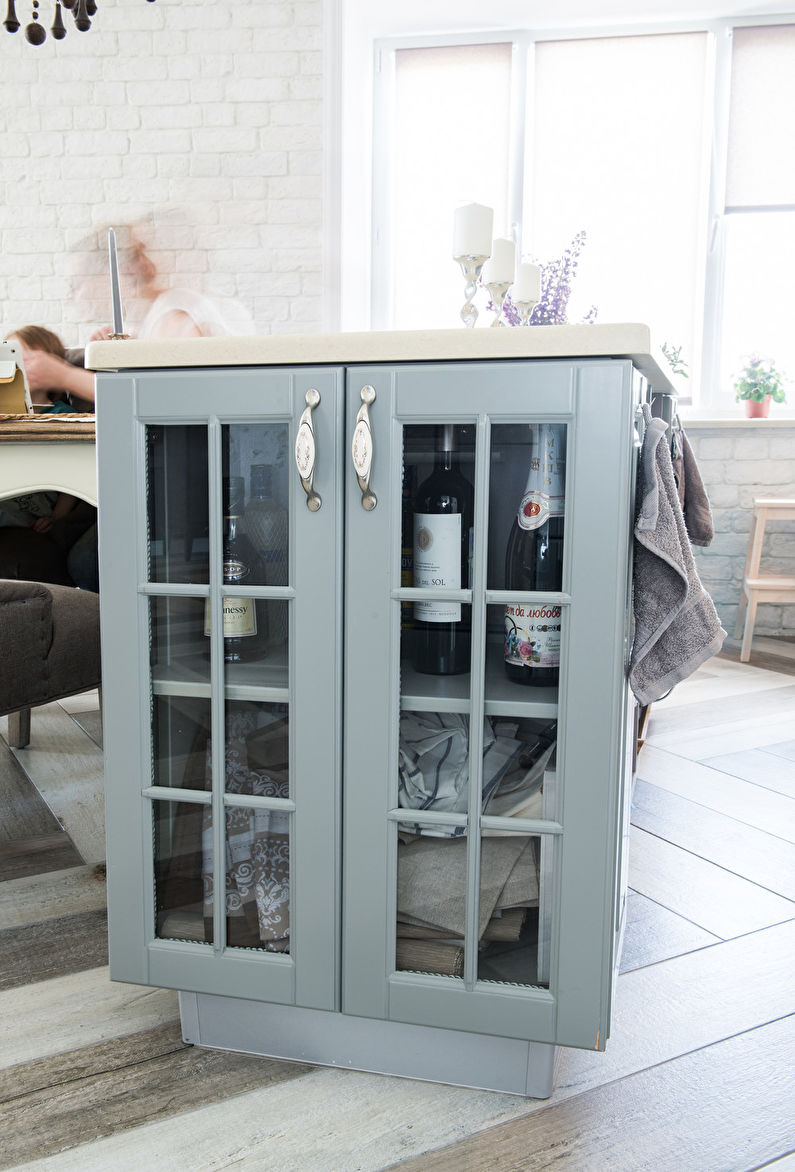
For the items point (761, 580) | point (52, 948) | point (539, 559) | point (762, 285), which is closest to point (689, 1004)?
point (539, 559)

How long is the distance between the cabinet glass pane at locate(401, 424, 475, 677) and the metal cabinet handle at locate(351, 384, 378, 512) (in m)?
0.04

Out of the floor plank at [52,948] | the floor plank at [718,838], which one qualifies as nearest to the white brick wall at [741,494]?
the floor plank at [718,838]

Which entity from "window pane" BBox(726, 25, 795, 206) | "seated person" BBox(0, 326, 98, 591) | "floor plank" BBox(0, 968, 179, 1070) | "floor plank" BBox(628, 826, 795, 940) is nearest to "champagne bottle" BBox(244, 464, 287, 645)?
"floor plank" BBox(0, 968, 179, 1070)

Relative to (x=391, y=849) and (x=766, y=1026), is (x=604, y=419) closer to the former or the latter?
(x=391, y=849)

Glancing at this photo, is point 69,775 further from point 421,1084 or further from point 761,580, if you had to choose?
point 761,580

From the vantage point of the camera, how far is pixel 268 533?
3.19 ft

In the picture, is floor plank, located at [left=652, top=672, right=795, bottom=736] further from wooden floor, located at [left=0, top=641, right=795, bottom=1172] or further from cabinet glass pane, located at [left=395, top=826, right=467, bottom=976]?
cabinet glass pane, located at [left=395, top=826, right=467, bottom=976]

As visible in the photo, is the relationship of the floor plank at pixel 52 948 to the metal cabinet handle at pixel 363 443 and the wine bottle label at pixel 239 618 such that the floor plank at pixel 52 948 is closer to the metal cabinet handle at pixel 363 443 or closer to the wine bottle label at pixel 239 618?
the wine bottle label at pixel 239 618

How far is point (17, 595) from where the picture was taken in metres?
1.41

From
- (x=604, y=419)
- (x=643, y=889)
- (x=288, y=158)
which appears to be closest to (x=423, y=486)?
(x=604, y=419)

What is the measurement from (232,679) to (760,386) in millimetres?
3444

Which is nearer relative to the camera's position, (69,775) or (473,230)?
(473,230)

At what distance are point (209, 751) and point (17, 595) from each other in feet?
1.84

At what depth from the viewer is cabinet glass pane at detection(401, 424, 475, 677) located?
0.92 meters
